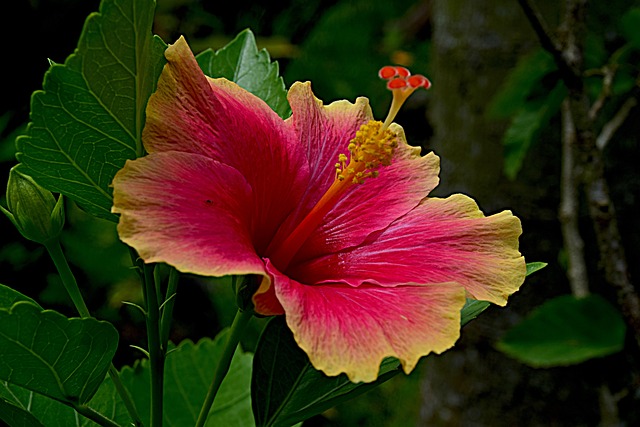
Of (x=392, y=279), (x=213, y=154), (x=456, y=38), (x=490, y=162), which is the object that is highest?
(x=213, y=154)

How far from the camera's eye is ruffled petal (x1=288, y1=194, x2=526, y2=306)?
2.13 ft

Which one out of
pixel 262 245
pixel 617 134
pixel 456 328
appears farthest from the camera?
pixel 617 134

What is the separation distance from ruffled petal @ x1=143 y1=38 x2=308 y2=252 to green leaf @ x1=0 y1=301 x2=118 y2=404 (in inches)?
6.3

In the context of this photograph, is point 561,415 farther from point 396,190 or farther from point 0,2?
point 0,2

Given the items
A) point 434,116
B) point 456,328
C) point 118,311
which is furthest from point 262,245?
point 118,311

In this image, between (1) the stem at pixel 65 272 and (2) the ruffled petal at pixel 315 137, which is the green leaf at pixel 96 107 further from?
(2) the ruffled petal at pixel 315 137

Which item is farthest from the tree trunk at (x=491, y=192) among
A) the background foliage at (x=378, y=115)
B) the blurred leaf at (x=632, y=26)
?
the blurred leaf at (x=632, y=26)

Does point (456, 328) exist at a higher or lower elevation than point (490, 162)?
higher

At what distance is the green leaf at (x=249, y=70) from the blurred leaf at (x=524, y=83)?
70 centimetres

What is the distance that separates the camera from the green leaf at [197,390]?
3.19 ft

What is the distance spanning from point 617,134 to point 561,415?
0.71m

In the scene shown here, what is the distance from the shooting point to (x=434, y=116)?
6.86 ft

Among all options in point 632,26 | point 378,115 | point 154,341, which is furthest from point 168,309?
point 378,115

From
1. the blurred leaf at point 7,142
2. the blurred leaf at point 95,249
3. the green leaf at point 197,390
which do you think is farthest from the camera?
the blurred leaf at point 95,249
